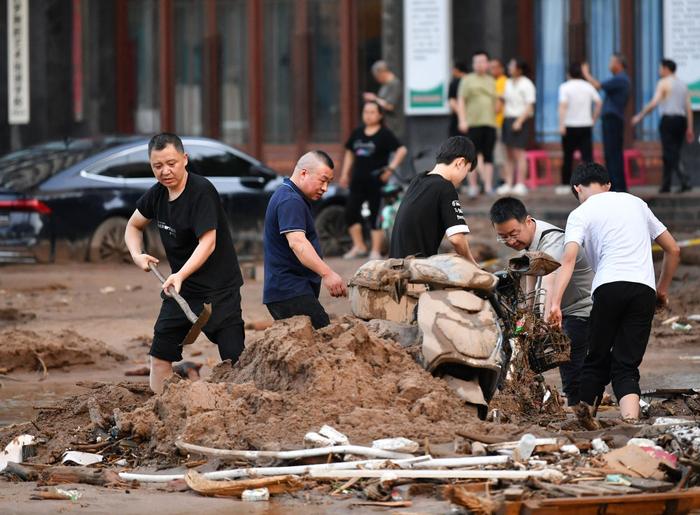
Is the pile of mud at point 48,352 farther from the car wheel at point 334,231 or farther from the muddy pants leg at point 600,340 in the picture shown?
the car wheel at point 334,231

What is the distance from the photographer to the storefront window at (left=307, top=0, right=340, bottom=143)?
26.0 metres

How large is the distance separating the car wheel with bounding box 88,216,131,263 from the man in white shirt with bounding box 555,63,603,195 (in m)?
5.78

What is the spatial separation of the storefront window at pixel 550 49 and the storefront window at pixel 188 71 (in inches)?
238

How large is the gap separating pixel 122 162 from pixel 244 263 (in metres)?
1.87

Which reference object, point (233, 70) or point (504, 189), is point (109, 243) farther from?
point (233, 70)

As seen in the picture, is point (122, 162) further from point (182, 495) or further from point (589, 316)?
point (182, 495)

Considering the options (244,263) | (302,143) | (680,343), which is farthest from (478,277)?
(302,143)

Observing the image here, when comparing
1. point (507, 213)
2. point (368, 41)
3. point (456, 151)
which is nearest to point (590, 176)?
point (507, 213)

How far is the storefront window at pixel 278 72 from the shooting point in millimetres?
26469

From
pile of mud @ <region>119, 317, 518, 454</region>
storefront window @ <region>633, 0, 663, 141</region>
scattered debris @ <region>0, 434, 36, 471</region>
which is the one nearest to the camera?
pile of mud @ <region>119, 317, 518, 454</region>

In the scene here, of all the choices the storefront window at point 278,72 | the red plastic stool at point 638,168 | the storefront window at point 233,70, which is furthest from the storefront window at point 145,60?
the red plastic stool at point 638,168

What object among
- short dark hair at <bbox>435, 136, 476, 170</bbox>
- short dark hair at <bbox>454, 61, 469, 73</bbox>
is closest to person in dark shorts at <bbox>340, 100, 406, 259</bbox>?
short dark hair at <bbox>454, 61, 469, 73</bbox>

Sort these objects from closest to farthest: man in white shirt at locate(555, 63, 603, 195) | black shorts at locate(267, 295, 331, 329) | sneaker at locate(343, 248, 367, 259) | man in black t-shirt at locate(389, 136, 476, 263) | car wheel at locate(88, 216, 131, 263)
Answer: black shorts at locate(267, 295, 331, 329)
man in black t-shirt at locate(389, 136, 476, 263)
car wheel at locate(88, 216, 131, 263)
sneaker at locate(343, 248, 367, 259)
man in white shirt at locate(555, 63, 603, 195)

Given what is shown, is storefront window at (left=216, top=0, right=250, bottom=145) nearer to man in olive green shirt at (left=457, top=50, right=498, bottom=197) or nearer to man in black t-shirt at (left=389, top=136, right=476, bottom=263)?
man in olive green shirt at (left=457, top=50, right=498, bottom=197)
